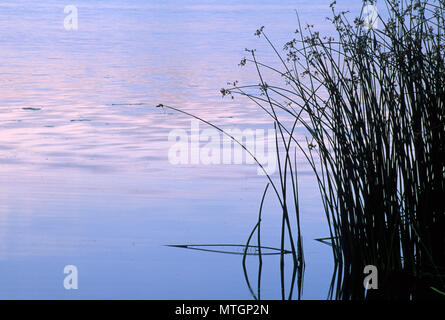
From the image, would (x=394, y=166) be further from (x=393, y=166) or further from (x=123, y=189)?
(x=123, y=189)

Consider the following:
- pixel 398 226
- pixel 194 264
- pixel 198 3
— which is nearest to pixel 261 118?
pixel 194 264

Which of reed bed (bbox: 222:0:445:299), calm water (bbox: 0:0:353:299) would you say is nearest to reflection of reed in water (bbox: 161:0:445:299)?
reed bed (bbox: 222:0:445:299)

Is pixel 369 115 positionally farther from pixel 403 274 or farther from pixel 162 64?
pixel 162 64

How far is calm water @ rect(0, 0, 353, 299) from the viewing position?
10.4 ft

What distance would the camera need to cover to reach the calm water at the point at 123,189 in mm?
3174

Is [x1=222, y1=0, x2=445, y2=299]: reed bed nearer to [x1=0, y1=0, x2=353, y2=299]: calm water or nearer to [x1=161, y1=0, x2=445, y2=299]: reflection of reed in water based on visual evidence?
[x1=161, y1=0, x2=445, y2=299]: reflection of reed in water

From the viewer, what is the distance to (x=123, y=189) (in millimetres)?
4430

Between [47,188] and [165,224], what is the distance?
872 millimetres

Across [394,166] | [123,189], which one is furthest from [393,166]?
[123,189]

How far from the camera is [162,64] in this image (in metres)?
10.0

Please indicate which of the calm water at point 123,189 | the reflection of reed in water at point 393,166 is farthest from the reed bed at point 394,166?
the calm water at point 123,189

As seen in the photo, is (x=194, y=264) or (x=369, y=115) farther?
(x=194, y=264)

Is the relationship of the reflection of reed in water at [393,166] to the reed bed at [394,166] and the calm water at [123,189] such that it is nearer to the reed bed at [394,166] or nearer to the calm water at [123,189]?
the reed bed at [394,166]
